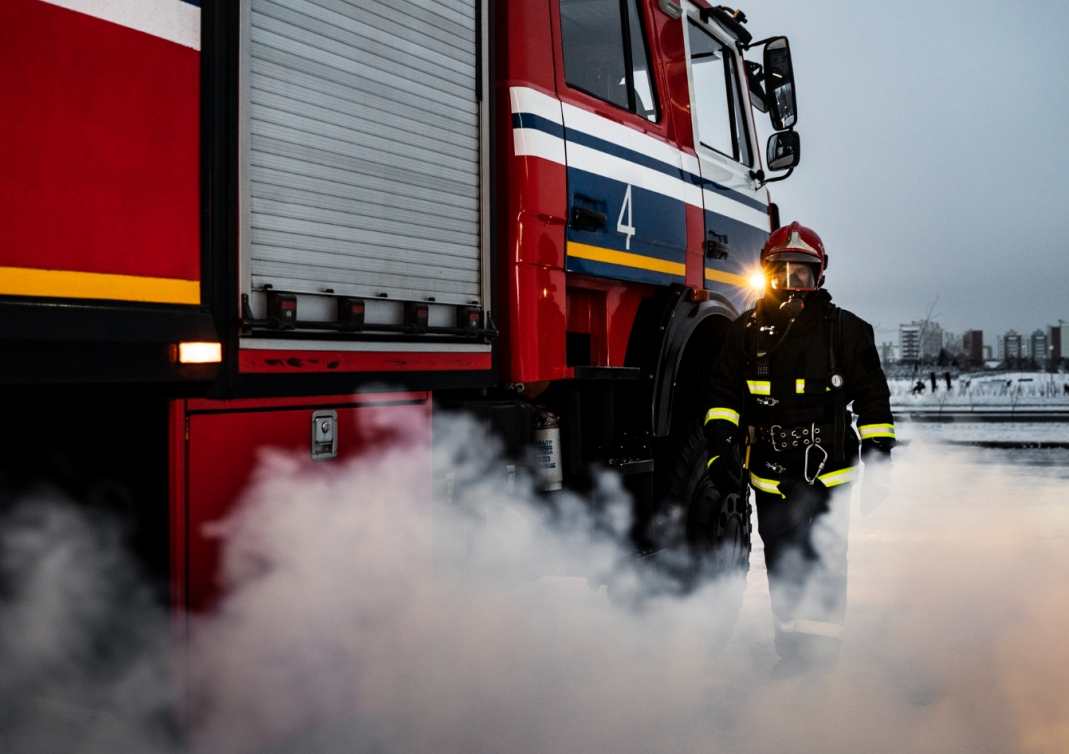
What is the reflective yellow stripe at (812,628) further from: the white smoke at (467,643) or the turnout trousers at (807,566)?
the white smoke at (467,643)

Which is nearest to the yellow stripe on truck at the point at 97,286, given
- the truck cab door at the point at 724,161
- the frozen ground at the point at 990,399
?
the truck cab door at the point at 724,161

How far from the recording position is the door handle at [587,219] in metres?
3.66

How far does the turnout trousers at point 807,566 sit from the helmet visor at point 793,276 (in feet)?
2.60

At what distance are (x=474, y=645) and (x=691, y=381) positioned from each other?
5.98ft

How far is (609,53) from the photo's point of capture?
4145mm

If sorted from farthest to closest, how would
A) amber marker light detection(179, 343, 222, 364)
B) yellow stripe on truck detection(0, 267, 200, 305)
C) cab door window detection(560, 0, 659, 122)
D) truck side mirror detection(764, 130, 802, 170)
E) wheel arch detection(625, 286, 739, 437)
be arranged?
1. truck side mirror detection(764, 130, 802, 170)
2. wheel arch detection(625, 286, 739, 437)
3. cab door window detection(560, 0, 659, 122)
4. amber marker light detection(179, 343, 222, 364)
5. yellow stripe on truck detection(0, 267, 200, 305)

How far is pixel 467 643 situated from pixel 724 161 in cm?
277

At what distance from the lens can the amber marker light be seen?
228 centimetres

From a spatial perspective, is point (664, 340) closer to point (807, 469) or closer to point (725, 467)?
point (725, 467)

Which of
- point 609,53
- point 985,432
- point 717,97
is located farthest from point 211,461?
point 985,432

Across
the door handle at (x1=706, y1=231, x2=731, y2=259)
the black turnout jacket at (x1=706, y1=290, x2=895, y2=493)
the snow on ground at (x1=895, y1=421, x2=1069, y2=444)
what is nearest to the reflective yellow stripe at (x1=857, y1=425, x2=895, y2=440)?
the black turnout jacket at (x1=706, y1=290, x2=895, y2=493)

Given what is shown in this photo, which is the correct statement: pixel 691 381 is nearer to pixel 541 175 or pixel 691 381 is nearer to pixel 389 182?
pixel 541 175

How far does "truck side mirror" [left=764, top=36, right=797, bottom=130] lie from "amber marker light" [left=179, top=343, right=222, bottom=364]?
11.0 ft

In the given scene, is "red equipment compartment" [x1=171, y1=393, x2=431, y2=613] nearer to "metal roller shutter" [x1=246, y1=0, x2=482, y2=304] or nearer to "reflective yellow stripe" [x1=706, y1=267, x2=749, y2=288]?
"metal roller shutter" [x1=246, y1=0, x2=482, y2=304]
